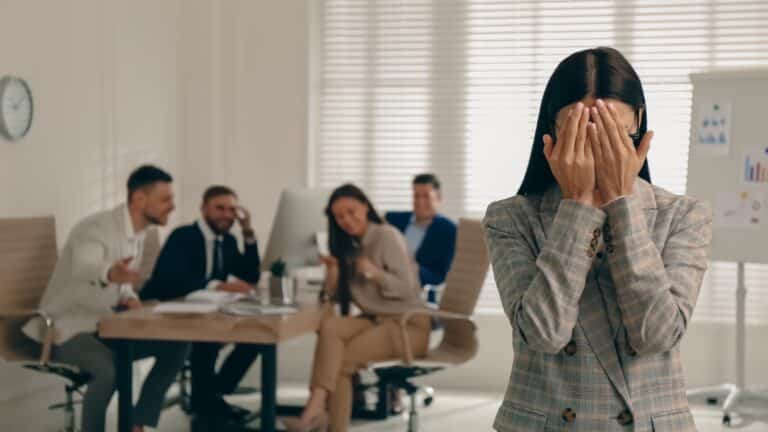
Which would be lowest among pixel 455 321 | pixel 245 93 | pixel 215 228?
pixel 455 321

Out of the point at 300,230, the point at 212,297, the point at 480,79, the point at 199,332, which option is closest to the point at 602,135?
the point at 199,332

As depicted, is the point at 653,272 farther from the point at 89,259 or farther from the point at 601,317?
the point at 89,259

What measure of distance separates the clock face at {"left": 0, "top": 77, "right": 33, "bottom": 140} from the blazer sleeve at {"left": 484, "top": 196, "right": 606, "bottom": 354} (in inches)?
163

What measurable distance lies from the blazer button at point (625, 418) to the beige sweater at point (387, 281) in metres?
3.97

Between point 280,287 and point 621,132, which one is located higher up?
point 621,132

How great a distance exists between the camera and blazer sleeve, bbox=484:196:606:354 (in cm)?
148

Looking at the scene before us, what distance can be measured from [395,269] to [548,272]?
4.05m

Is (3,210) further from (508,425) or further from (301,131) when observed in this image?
(508,425)

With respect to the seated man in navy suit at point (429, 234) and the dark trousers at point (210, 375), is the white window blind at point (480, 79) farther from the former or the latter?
the dark trousers at point (210, 375)

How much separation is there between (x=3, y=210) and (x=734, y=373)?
14.5 feet

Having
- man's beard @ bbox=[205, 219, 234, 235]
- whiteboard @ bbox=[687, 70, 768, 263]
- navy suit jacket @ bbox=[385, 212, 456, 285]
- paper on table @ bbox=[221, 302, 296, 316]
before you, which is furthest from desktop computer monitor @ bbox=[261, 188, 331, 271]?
whiteboard @ bbox=[687, 70, 768, 263]

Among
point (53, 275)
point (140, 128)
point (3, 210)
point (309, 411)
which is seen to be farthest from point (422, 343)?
point (140, 128)

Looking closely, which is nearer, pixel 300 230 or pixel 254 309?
pixel 254 309

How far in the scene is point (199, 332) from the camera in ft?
15.1
